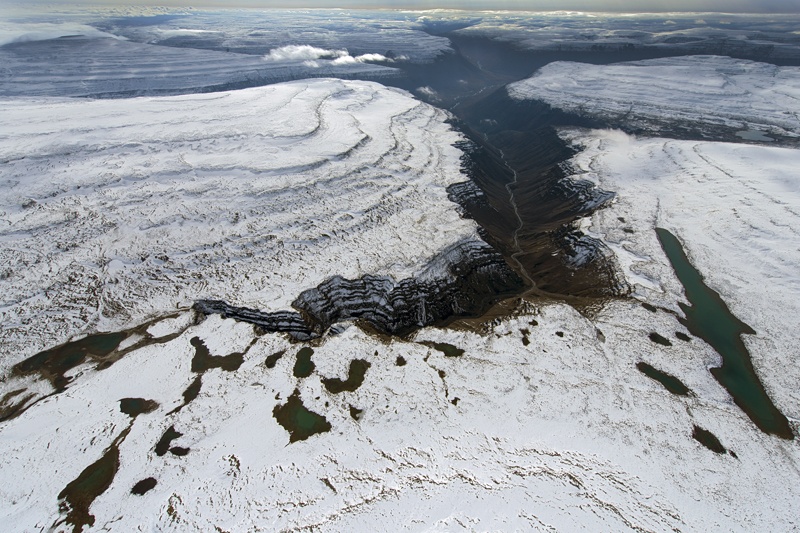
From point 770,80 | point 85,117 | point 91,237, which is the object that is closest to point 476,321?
point 91,237

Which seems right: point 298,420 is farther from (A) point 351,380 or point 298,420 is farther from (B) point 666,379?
(B) point 666,379

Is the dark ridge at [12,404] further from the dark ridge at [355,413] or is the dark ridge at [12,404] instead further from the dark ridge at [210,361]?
the dark ridge at [355,413]

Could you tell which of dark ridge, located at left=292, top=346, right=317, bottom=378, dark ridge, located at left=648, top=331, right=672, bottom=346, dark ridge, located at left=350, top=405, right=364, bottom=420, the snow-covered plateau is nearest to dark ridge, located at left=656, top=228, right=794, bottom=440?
the snow-covered plateau

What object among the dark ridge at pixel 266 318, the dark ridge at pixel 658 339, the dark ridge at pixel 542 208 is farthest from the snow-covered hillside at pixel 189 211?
the dark ridge at pixel 658 339

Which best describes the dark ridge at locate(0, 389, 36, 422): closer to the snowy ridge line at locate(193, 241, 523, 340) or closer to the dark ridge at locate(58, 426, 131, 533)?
the dark ridge at locate(58, 426, 131, 533)

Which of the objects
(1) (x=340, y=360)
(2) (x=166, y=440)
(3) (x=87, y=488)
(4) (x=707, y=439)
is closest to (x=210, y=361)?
(2) (x=166, y=440)
